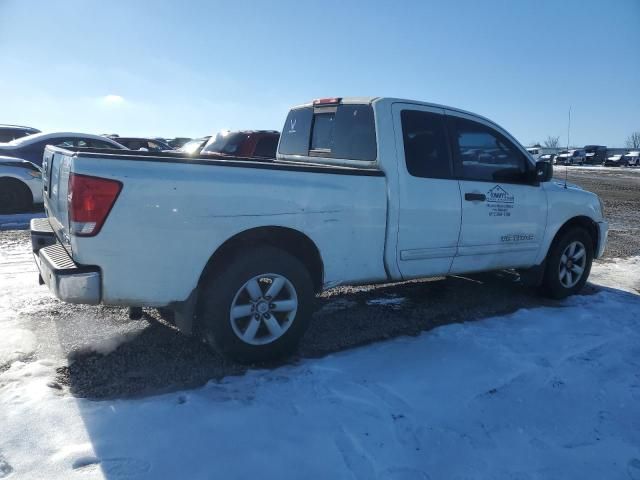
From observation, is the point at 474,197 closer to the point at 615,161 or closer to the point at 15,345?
the point at 15,345

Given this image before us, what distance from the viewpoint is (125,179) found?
2916 millimetres

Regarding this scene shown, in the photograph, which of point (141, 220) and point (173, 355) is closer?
point (141, 220)

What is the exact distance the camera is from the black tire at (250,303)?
3318 millimetres

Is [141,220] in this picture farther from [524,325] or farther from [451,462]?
[524,325]

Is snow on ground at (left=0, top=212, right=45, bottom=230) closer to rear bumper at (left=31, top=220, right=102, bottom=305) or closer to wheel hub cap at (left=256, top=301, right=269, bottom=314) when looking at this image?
rear bumper at (left=31, top=220, right=102, bottom=305)

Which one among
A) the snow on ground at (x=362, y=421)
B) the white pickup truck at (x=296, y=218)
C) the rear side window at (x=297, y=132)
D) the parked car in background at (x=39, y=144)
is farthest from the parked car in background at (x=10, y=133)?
the snow on ground at (x=362, y=421)

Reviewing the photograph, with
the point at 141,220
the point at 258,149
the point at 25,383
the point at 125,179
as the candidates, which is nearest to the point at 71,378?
the point at 25,383

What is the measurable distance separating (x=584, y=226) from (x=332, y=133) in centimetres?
316

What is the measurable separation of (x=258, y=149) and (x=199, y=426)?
7922 mm

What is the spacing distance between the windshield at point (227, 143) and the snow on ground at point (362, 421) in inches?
264

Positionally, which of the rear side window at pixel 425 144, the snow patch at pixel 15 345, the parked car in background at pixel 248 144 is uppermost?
the parked car in background at pixel 248 144

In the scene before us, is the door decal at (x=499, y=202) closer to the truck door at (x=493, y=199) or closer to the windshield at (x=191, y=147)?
the truck door at (x=493, y=199)

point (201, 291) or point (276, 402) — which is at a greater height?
point (201, 291)

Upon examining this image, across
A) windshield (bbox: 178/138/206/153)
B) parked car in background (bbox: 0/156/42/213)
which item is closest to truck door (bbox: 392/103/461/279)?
parked car in background (bbox: 0/156/42/213)
